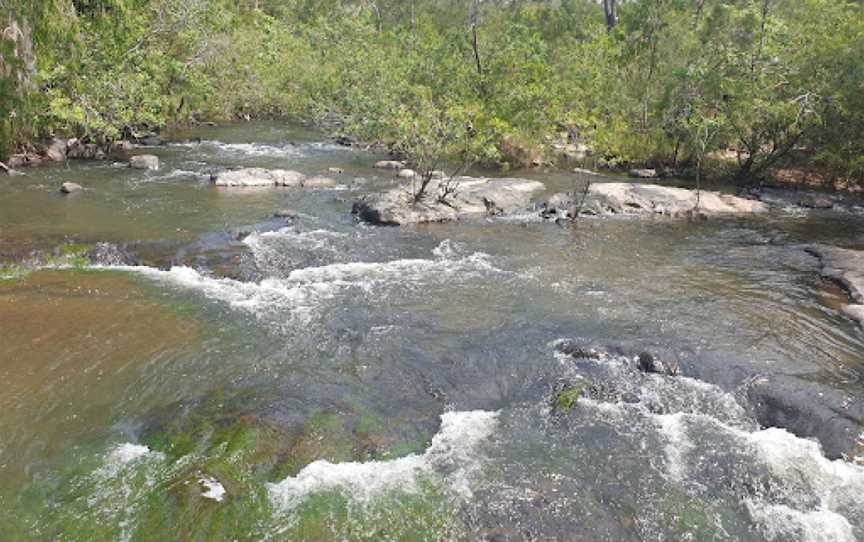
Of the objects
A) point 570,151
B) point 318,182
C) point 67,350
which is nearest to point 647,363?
point 67,350

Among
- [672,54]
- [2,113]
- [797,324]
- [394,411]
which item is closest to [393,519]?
[394,411]

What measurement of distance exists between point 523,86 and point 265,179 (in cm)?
1415

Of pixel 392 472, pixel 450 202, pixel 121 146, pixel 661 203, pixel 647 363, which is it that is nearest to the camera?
pixel 392 472

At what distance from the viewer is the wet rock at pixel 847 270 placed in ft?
47.5

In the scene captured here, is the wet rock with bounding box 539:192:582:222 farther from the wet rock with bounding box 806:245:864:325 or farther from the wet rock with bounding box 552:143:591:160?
the wet rock with bounding box 552:143:591:160

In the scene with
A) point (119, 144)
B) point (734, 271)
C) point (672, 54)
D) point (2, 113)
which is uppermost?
point (672, 54)

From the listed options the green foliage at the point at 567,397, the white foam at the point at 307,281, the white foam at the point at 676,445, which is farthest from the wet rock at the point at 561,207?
the white foam at the point at 676,445

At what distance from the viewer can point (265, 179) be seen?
26609 millimetres

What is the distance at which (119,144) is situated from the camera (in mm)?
32188

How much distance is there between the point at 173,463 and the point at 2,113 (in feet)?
24.3

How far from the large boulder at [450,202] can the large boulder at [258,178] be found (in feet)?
18.6

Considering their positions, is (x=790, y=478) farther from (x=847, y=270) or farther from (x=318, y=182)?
(x=318, y=182)

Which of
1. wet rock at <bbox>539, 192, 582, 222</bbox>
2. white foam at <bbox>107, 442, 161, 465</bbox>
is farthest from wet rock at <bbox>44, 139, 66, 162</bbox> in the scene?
white foam at <bbox>107, 442, 161, 465</bbox>

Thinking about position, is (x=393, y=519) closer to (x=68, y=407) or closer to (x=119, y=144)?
(x=68, y=407)
